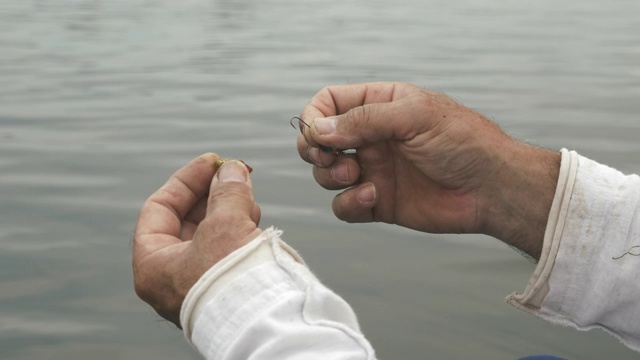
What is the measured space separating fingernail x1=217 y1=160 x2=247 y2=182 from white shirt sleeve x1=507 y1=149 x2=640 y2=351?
0.96 metres

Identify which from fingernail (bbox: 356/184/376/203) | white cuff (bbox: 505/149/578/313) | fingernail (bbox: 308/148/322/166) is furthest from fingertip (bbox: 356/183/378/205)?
white cuff (bbox: 505/149/578/313)

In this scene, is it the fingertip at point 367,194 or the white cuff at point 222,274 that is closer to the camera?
the white cuff at point 222,274

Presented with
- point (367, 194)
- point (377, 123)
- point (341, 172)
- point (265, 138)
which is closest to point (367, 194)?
point (367, 194)

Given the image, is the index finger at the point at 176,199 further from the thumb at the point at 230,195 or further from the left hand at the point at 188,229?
the thumb at the point at 230,195

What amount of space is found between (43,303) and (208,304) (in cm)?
237

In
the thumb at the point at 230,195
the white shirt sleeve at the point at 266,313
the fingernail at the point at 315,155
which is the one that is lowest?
the fingernail at the point at 315,155

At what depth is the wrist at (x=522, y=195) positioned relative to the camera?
9.62ft

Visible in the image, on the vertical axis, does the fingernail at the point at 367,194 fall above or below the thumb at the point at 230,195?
below

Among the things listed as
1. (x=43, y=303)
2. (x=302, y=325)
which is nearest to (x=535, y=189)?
(x=302, y=325)

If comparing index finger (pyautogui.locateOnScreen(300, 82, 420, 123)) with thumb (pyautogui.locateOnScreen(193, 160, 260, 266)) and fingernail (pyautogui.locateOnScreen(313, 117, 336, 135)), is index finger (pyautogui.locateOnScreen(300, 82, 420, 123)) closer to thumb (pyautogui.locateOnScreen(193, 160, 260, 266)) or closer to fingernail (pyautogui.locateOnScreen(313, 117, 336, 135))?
fingernail (pyautogui.locateOnScreen(313, 117, 336, 135))

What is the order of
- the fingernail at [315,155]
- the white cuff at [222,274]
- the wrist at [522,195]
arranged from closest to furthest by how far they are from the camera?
the white cuff at [222,274] → the wrist at [522,195] → the fingernail at [315,155]

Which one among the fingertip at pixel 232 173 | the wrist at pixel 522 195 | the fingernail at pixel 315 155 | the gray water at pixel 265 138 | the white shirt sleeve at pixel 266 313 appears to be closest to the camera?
the white shirt sleeve at pixel 266 313

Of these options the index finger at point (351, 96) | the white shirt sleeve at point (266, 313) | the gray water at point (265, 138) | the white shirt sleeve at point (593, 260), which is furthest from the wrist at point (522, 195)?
the white shirt sleeve at point (266, 313)

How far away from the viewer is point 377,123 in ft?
9.64
